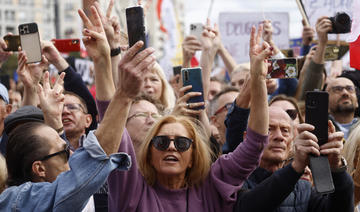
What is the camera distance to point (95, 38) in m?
2.37

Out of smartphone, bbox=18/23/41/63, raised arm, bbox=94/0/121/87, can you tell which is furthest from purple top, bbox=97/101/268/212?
smartphone, bbox=18/23/41/63

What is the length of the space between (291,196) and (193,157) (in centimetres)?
57

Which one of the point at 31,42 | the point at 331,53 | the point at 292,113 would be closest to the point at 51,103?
the point at 31,42

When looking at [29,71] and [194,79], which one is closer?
[194,79]

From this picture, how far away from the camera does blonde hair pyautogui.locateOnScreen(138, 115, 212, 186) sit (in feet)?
9.29

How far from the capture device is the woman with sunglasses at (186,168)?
8.72 ft

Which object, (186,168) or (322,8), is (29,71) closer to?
(186,168)

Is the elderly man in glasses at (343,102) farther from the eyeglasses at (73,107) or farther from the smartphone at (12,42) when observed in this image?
the smartphone at (12,42)

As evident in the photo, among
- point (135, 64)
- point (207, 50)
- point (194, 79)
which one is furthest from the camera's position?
point (207, 50)

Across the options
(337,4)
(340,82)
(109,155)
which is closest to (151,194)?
(109,155)

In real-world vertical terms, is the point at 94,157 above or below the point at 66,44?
below

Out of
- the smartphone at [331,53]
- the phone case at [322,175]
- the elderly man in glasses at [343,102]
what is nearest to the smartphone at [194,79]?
the phone case at [322,175]

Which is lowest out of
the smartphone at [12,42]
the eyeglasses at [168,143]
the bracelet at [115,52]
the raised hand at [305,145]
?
the eyeglasses at [168,143]

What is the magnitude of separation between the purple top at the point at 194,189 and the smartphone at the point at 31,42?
1.64 m
